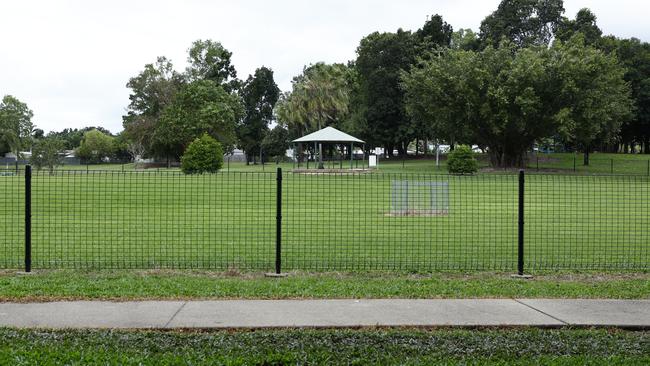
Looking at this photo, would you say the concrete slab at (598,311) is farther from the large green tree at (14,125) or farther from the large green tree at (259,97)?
the large green tree at (14,125)

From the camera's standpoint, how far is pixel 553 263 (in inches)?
463

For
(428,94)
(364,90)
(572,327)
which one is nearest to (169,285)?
(572,327)

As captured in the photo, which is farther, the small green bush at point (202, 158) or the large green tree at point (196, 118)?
the large green tree at point (196, 118)

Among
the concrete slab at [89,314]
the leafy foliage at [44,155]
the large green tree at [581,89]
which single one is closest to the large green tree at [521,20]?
the large green tree at [581,89]

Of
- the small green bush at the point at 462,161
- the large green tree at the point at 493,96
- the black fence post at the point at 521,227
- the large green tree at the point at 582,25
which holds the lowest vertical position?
the black fence post at the point at 521,227

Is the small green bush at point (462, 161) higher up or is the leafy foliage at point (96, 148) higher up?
the leafy foliage at point (96, 148)

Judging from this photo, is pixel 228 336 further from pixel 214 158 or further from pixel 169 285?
pixel 214 158

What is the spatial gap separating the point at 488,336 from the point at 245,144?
278 ft

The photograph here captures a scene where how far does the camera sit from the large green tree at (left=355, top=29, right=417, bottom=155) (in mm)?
72125

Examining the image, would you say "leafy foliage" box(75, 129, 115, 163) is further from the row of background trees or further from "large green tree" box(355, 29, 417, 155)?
"large green tree" box(355, 29, 417, 155)

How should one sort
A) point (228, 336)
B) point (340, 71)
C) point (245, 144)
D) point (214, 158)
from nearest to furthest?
1. point (228, 336)
2. point (214, 158)
3. point (340, 71)
4. point (245, 144)

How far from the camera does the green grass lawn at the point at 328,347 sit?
220 inches

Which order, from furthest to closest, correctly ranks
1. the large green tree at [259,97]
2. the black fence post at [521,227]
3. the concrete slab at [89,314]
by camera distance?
the large green tree at [259,97]
the black fence post at [521,227]
the concrete slab at [89,314]

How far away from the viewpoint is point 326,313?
7402 millimetres
